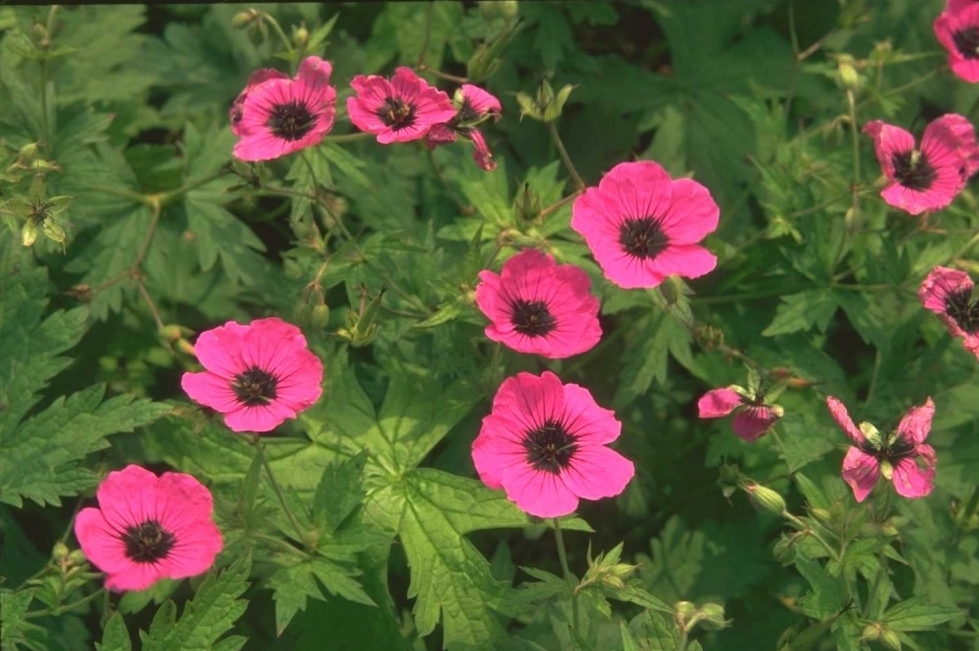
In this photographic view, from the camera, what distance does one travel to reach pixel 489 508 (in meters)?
2.37

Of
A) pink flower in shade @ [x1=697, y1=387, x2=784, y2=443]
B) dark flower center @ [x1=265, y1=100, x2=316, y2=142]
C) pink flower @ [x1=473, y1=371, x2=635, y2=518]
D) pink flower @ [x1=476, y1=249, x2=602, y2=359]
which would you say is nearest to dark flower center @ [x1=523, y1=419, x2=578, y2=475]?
pink flower @ [x1=473, y1=371, x2=635, y2=518]

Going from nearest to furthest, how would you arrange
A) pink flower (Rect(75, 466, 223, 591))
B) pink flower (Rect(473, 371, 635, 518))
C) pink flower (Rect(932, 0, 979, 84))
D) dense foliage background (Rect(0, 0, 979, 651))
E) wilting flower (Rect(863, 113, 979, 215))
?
pink flower (Rect(75, 466, 223, 591)) → pink flower (Rect(473, 371, 635, 518)) → dense foliage background (Rect(0, 0, 979, 651)) → wilting flower (Rect(863, 113, 979, 215)) → pink flower (Rect(932, 0, 979, 84))

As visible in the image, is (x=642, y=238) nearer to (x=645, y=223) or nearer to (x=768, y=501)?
(x=645, y=223)

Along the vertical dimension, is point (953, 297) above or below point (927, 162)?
below

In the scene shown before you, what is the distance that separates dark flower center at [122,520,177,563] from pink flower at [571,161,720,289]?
98 cm

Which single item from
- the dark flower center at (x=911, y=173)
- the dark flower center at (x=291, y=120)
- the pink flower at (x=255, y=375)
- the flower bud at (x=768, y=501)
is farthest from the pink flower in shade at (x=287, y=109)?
the dark flower center at (x=911, y=173)

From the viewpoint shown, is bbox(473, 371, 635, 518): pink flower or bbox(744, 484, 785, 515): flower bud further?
bbox(744, 484, 785, 515): flower bud

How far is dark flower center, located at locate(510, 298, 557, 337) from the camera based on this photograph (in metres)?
2.25

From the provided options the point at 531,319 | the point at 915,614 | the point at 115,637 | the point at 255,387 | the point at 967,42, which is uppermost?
the point at 967,42

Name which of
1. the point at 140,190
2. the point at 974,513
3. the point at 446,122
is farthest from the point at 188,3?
the point at 974,513

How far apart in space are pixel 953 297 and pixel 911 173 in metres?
0.33

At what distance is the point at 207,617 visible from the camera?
2131 mm

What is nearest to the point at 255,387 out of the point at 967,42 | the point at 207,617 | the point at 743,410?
the point at 207,617

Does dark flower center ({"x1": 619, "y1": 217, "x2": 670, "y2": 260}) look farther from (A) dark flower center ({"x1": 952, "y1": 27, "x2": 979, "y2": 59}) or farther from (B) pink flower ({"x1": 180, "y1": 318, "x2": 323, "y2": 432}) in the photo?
(A) dark flower center ({"x1": 952, "y1": 27, "x2": 979, "y2": 59})
